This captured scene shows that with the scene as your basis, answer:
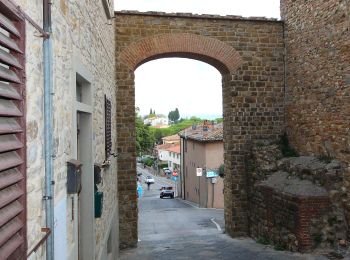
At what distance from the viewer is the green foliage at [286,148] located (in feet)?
36.9

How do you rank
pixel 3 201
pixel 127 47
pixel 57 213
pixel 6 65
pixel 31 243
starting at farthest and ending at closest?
pixel 127 47
pixel 57 213
pixel 31 243
pixel 6 65
pixel 3 201

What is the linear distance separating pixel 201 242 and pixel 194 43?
5.52m

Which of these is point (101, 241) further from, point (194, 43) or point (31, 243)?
point (194, 43)

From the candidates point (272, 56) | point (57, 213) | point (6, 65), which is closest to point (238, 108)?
point (272, 56)

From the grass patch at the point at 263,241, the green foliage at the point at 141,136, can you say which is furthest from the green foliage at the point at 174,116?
the grass patch at the point at 263,241

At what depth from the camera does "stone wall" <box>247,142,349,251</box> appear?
28.7 ft

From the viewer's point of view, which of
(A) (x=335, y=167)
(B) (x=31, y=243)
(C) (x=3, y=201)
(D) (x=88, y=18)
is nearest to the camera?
(C) (x=3, y=201)

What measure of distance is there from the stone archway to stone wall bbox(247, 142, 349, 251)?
1312 millimetres

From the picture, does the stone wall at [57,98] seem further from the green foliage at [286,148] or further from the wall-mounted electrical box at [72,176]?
the green foliage at [286,148]

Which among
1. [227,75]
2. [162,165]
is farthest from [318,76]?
[162,165]

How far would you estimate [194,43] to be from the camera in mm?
11398

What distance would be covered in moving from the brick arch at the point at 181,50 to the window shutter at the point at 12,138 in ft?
29.9

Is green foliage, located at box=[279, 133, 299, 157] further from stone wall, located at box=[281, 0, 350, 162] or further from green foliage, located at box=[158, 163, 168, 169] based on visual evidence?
green foliage, located at box=[158, 163, 168, 169]

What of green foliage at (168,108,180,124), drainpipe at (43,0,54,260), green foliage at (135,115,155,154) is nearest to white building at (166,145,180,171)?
green foliage at (135,115,155,154)
